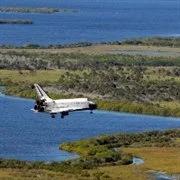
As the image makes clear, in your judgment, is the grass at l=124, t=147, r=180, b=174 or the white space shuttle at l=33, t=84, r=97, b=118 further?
the white space shuttle at l=33, t=84, r=97, b=118

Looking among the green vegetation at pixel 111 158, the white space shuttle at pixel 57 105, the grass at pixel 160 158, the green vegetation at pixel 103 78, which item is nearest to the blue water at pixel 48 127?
the green vegetation at pixel 111 158

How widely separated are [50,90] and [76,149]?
4237 cm

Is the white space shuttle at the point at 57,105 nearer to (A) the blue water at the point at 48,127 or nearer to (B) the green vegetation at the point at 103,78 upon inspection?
(A) the blue water at the point at 48,127

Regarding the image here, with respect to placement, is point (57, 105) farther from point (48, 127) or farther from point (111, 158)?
point (48, 127)

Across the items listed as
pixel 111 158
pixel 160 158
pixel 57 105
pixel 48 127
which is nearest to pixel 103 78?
pixel 48 127

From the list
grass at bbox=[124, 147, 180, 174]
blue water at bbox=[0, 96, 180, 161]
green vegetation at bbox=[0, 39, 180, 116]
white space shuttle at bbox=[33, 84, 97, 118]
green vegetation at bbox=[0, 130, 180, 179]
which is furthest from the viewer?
green vegetation at bbox=[0, 39, 180, 116]

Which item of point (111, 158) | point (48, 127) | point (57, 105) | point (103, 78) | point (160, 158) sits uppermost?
point (57, 105)

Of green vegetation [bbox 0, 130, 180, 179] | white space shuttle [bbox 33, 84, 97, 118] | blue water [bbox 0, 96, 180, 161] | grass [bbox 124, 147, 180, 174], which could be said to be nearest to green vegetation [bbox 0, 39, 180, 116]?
blue water [bbox 0, 96, 180, 161]

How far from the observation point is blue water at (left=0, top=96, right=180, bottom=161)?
95.1 meters

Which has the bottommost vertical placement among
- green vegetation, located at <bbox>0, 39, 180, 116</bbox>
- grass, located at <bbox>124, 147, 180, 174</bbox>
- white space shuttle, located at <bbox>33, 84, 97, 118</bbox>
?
green vegetation, located at <bbox>0, 39, 180, 116</bbox>

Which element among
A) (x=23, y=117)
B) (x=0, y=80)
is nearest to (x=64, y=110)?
(x=23, y=117)

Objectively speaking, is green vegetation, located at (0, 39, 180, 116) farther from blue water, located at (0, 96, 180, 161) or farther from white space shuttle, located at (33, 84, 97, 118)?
white space shuttle, located at (33, 84, 97, 118)

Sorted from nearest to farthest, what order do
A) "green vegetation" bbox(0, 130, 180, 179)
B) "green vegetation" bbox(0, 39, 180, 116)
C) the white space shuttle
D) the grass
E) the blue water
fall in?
"green vegetation" bbox(0, 130, 180, 179) < the grass < the white space shuttle < the blue water < "green vegetation" bbox(0, 39, 180, 116)

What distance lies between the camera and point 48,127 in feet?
365
